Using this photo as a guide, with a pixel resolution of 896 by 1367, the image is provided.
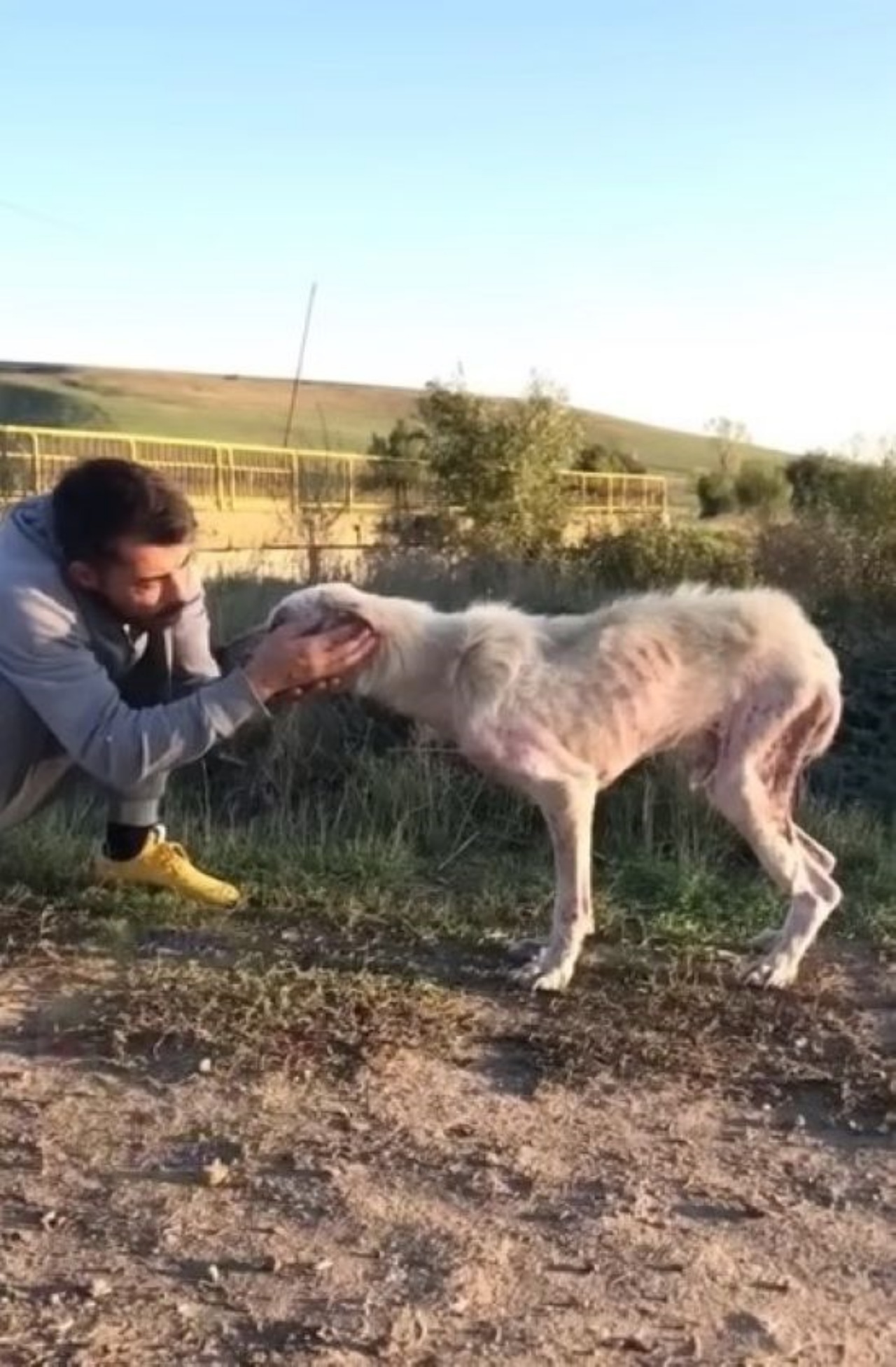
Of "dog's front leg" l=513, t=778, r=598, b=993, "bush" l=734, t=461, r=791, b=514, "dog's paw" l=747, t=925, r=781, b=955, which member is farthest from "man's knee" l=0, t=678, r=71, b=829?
"bush" l=734, t=461, r=791, b=514

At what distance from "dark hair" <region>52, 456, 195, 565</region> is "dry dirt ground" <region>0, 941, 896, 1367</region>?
46.6 inches

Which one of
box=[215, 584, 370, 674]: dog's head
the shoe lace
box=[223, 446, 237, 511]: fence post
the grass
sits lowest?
box=[223, 446, 237, 511]: fence post

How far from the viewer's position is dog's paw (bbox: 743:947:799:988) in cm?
468

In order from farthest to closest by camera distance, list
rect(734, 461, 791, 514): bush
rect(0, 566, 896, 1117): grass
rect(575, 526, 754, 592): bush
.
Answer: rect(734, 461, 791, 514): bush
rect(575, 526, 754, 592): bush
rect(0, 566, 896, 1117): grass

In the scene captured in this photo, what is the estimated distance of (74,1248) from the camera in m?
3.18

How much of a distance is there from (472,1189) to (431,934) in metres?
1.63

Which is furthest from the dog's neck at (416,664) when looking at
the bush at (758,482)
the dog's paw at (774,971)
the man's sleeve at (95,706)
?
the bush at (758,482)

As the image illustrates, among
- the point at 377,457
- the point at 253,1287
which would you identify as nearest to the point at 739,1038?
the point at 253,1287

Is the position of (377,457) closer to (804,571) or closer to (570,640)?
(804,571)

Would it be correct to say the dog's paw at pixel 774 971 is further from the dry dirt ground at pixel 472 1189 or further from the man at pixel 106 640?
the man at pixel 106 640

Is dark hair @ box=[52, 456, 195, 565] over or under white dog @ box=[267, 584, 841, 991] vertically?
over

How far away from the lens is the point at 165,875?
5.28 meters

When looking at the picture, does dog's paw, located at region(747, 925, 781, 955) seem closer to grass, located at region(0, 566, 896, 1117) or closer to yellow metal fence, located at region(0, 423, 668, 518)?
grass, located at region(0, 566, 896, 1117)

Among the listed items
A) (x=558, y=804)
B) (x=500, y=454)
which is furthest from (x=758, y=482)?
(x=558, y=804)
